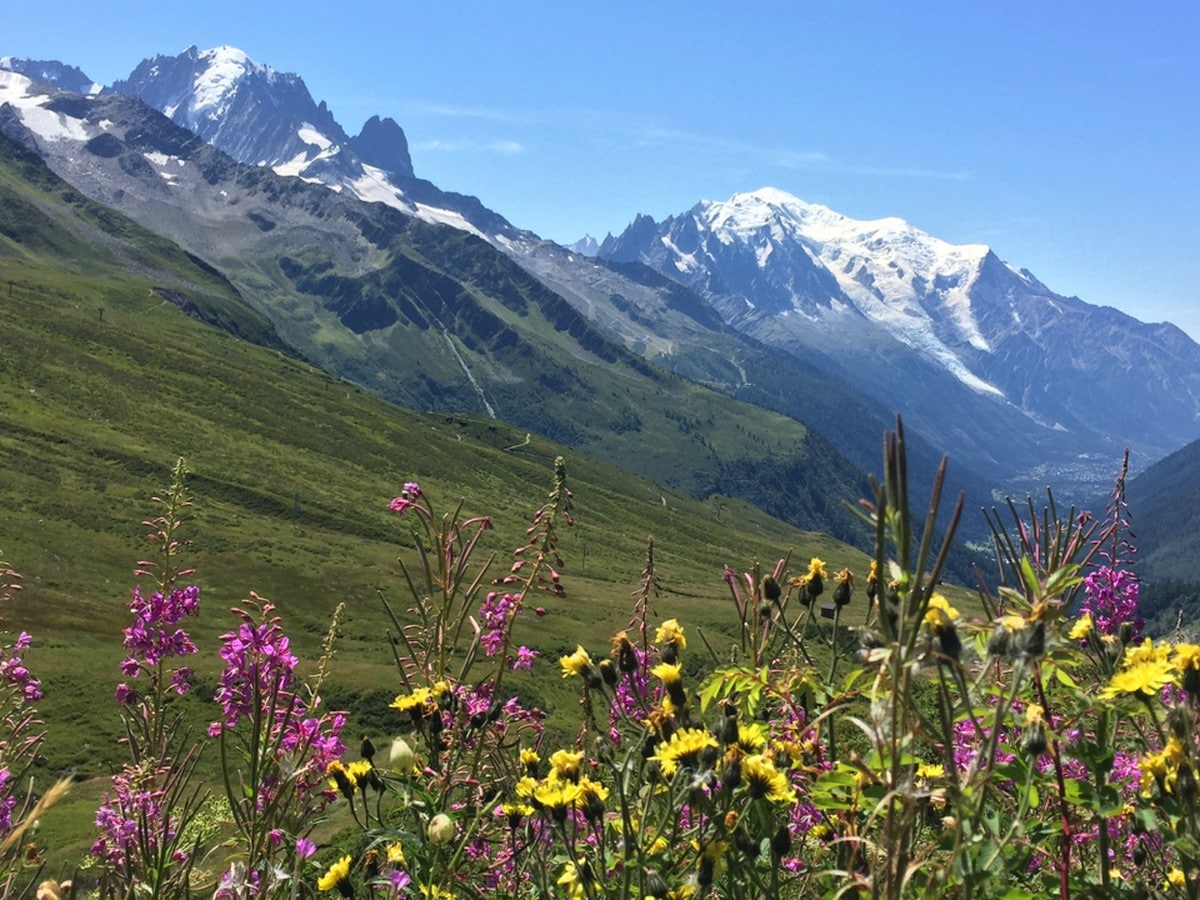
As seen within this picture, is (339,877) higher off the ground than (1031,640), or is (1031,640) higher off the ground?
(1031,640)

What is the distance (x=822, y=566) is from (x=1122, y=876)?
1.59 m

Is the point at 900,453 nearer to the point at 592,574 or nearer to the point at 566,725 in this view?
the point at 566,725

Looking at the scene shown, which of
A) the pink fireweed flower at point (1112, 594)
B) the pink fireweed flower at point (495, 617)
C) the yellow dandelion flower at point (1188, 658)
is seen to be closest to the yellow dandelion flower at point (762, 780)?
the yellow dandelion flower at point (1188, 658)

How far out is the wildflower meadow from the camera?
6.30ft

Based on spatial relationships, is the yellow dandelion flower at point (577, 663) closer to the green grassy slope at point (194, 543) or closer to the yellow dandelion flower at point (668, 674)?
the yellow dandelion flower at point (668, 674)

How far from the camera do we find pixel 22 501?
115m

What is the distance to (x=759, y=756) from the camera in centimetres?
273

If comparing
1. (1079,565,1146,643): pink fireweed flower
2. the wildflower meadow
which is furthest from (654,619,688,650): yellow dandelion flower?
(1079,565,1146,643): pink fireweed flower

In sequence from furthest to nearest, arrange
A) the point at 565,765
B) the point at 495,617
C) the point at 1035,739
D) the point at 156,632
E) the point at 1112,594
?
the point at 1112,594 → the point at 156,632 → the point at 495,617 → the point at 565,765 → the point at 1035,739

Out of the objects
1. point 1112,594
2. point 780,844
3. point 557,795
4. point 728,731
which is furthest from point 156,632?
point 1112,594

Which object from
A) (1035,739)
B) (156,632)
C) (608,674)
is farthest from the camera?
(156,632)

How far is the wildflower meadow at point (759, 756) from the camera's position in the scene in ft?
6.30

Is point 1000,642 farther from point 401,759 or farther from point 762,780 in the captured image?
point 401,759

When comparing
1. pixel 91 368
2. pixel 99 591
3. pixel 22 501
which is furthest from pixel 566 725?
pixel 91 368
